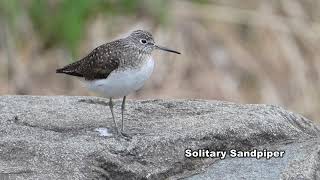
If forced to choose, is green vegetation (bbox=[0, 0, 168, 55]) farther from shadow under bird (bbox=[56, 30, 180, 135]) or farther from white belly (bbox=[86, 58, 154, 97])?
white belly (bbox=[86, 58, 154, 97])

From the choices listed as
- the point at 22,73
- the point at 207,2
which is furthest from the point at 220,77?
the point at 22,73

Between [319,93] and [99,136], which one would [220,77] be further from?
[99,136]

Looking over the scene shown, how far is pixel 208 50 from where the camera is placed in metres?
11.4

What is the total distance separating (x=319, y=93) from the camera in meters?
11.0

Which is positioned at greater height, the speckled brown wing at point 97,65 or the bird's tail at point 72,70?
the speckled brown wing at point 97,65

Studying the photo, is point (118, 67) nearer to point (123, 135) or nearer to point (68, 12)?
point (123, 135)

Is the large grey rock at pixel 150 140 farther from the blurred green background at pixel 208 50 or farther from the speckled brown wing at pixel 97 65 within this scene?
the blurred green background at pixel 208 50

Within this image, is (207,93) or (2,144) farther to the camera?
(207,93)

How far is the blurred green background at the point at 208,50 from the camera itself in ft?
34.5

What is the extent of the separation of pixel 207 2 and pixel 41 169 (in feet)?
19.8

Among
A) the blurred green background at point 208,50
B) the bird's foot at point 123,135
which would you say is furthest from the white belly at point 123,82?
the blurred green background at point 208,50

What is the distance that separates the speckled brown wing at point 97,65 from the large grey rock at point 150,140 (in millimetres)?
363

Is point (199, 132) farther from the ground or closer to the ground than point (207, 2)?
closer to the ground

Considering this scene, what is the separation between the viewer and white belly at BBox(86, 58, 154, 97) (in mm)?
6543
